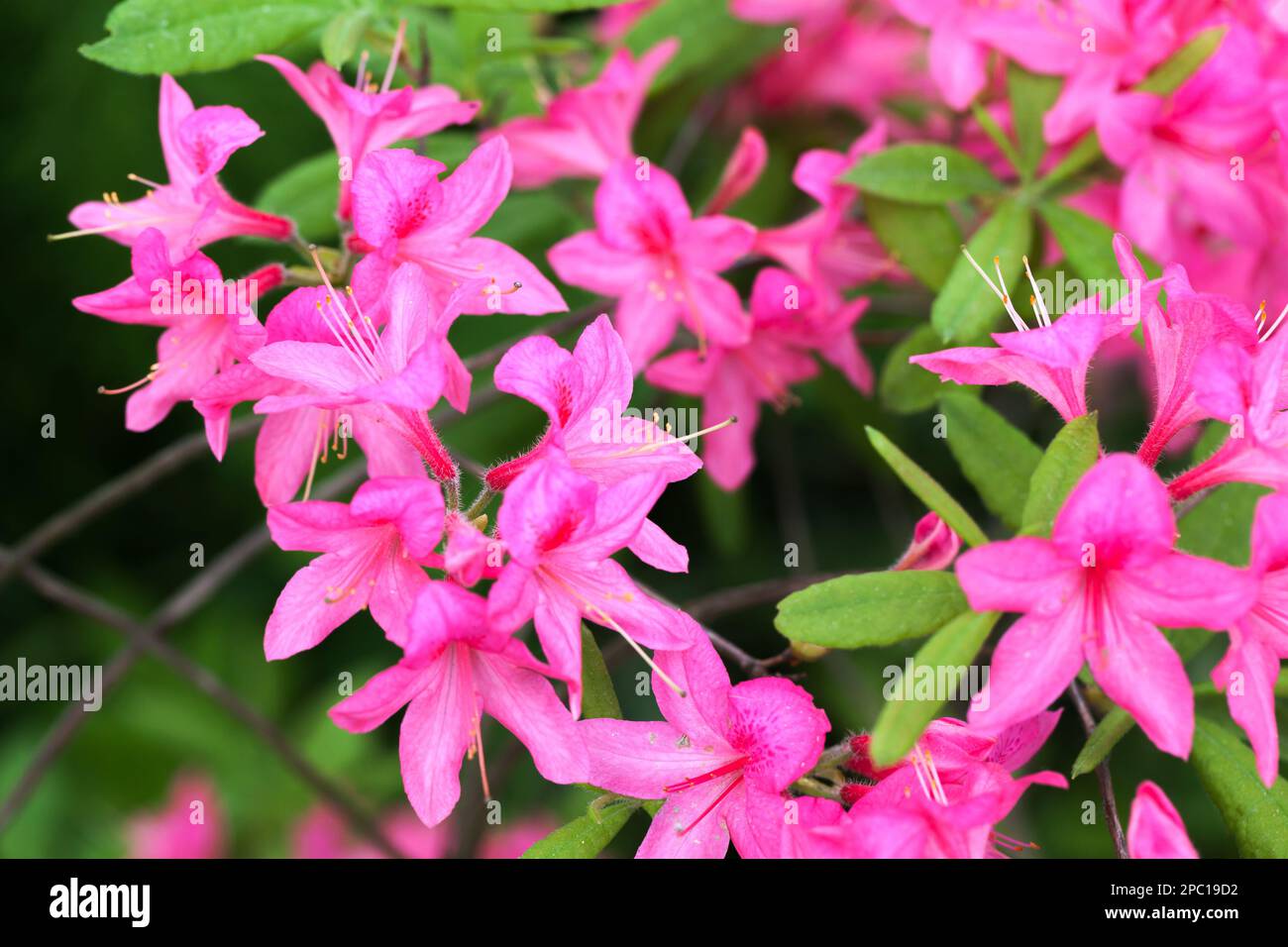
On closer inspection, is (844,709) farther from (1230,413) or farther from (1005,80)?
(1230,413)

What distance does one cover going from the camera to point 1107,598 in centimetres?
105

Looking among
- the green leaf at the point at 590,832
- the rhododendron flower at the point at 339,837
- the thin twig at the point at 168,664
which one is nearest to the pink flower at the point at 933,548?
the green leaf at the point at 590,832

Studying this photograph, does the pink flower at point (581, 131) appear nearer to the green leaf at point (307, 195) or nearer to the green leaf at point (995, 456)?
the green leaf at point (307, 195)

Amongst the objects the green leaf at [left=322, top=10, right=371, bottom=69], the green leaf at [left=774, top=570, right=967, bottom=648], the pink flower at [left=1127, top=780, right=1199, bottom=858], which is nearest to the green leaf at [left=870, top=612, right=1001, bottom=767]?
the green leaf at [left=774, top=570, right=967, bottom=648]

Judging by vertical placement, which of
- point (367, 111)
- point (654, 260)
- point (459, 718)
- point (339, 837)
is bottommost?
point (339, 837)

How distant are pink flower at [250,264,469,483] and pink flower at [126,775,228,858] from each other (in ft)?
5.07

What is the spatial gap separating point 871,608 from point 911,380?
492 mm

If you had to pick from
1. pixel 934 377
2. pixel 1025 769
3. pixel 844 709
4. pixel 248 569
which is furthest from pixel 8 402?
pixel 1025 769

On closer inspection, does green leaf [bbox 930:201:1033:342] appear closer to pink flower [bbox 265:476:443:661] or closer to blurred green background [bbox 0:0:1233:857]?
blurred green background [bbox 0:0:1233:857]

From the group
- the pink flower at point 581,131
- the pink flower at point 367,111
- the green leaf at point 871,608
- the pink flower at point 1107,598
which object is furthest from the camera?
the pink flower at point 581,131

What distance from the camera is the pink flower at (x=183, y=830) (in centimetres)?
248

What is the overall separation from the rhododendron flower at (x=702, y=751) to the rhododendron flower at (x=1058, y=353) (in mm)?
308

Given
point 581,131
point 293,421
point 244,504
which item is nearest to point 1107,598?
point 293,421

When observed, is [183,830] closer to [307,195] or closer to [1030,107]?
[307,195]
